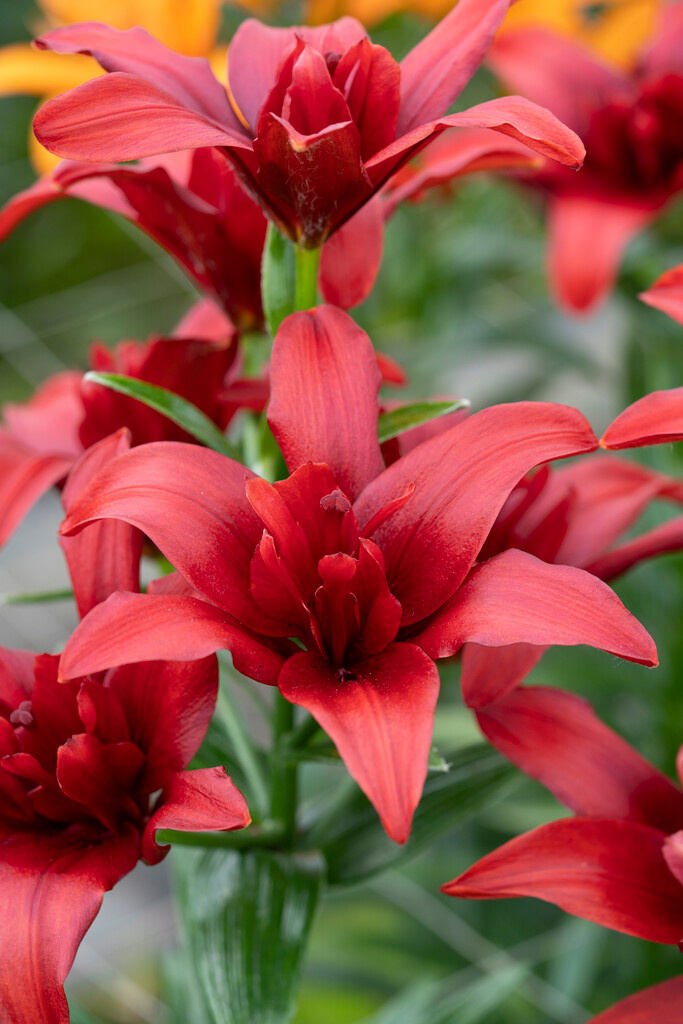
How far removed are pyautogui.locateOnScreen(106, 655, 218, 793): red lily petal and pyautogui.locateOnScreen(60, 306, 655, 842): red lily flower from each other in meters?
0.04

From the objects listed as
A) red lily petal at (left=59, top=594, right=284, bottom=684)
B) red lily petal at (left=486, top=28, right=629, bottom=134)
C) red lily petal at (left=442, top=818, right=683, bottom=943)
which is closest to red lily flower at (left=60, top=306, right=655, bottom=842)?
red lily petal at (left=59, top=594, right=284, bottom=684)

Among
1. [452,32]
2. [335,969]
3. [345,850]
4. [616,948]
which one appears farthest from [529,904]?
[452,32]

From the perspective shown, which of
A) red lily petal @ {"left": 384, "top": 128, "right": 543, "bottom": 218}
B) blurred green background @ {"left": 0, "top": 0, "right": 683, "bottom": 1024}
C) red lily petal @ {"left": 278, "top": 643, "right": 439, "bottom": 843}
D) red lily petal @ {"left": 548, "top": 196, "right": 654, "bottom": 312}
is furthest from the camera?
blurred green background @ {"left": 0, "top": 0, "right": 683, "bottom": 1024}

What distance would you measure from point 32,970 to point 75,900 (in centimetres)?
3

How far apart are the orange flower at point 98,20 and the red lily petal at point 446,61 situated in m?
0.53

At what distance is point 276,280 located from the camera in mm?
502

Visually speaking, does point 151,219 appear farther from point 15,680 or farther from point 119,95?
point 15,680

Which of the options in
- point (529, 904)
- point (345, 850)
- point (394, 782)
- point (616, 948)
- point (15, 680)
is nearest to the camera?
point (394, 782)

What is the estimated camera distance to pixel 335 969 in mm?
1053

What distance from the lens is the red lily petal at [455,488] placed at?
422mm

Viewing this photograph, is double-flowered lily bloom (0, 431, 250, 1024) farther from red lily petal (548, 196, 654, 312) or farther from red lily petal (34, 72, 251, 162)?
red lily petal (548, 196, 654, 312)

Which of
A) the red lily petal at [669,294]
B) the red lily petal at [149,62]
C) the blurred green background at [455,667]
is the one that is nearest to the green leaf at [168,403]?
the red lily petal at [149,62]

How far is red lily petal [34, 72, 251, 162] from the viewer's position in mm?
404

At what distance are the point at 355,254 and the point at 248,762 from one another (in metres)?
0.30
